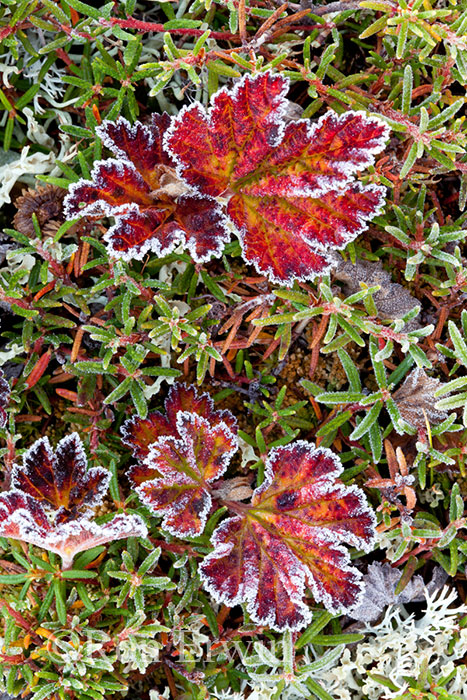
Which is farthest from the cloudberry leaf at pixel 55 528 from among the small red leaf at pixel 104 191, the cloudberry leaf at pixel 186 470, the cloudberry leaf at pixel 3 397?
the small red leaf at pixel 104 191

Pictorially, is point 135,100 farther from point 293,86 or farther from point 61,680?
point 61,680

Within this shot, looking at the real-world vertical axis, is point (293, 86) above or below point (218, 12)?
below

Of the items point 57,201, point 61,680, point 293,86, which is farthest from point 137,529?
point 293,86

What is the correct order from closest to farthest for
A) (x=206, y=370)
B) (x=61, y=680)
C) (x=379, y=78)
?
(x=61, y=680) → (x=379, y=78) → (x=206, y=370)

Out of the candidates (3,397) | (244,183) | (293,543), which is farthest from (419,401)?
(3,397)

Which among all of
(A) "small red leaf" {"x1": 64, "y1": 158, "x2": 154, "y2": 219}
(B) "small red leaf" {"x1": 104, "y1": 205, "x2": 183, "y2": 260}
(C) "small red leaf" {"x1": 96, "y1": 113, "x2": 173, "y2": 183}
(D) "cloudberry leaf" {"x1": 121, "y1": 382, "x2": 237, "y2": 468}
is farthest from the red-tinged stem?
(D) "cloudberry leaf" {"x1": 121, "y1": 382, "x2": 237, "y2": 468}

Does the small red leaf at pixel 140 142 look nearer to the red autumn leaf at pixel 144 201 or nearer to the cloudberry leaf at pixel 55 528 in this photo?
the red autumn leaf at pixel 144 201
